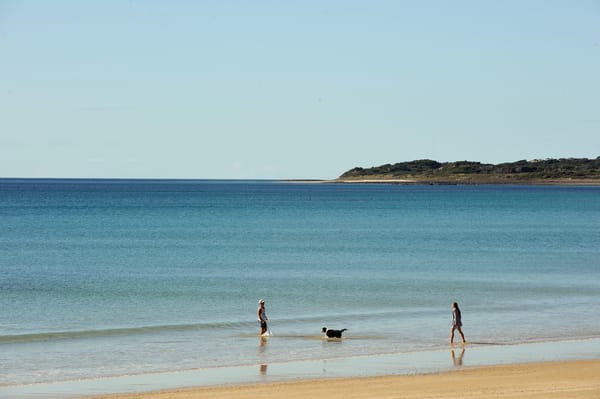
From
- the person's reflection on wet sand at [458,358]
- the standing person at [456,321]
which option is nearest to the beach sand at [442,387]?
the person's reflection on wet sand at [458,358]

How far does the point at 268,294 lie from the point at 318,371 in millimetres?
16222

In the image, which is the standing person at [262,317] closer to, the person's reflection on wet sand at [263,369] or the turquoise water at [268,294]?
the turquoise water at [268,294]

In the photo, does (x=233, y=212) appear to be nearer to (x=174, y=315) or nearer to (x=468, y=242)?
(x=468, y=242)

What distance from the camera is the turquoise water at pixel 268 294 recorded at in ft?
88.8

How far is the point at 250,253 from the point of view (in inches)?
2392

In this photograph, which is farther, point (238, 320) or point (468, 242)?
point (468, 242)

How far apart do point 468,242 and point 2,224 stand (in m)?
46.8

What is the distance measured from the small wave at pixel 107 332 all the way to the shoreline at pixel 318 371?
652 cm

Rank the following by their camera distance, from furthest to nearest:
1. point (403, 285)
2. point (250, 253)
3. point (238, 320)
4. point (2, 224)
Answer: point (2, 224)
point (250, 253)
point (403, 285)
point (238, 320)

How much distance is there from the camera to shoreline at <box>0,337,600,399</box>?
2136 cm

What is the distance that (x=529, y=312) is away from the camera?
3422 cm

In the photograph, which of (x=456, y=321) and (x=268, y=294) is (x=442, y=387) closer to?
(x=456, y=321)

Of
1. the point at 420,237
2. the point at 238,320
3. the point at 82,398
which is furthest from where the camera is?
the point at 420,237

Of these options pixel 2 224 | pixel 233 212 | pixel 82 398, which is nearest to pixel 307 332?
pixel 82 398
